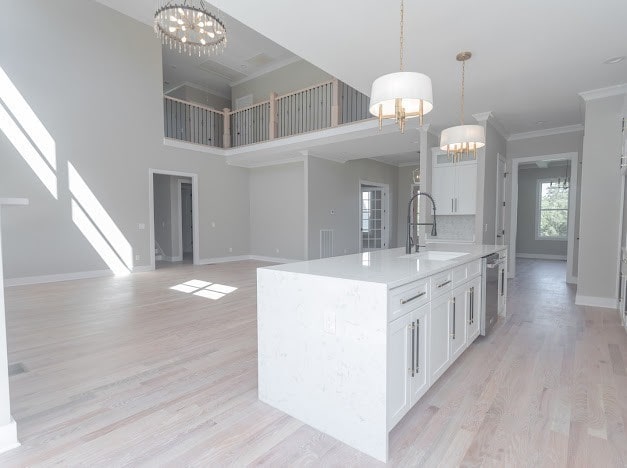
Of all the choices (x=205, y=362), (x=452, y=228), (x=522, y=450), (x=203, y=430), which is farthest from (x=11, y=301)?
(x=452, y=228)

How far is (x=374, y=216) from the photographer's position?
33.3ft

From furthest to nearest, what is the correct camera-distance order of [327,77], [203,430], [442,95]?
[327,77], [442,95], [203,430]

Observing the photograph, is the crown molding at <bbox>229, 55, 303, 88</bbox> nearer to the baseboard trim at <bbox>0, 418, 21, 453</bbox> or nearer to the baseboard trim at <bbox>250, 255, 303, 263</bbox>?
the baseboard trim at <bbox>250, 255, 303, 263</bbox>

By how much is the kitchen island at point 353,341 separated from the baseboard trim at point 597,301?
11.4 feet

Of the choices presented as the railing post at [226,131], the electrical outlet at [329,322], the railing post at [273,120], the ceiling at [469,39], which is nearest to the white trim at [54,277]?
the railing post at [226,131]

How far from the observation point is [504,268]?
3834 mm

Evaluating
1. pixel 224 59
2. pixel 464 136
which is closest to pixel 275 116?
pixel 224 59

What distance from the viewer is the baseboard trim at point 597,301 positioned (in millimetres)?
4289

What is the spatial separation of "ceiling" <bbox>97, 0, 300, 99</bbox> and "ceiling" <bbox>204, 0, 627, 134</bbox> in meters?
4.52

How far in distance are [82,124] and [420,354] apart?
6.98 m

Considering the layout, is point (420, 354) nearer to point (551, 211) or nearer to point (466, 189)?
point (466, 189)

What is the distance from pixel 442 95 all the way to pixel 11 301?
20.6 ft

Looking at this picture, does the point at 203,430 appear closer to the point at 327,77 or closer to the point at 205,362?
the point at 205,362

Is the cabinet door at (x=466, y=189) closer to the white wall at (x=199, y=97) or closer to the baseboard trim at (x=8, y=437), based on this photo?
the baseboard trim at (x=8, y=437)
